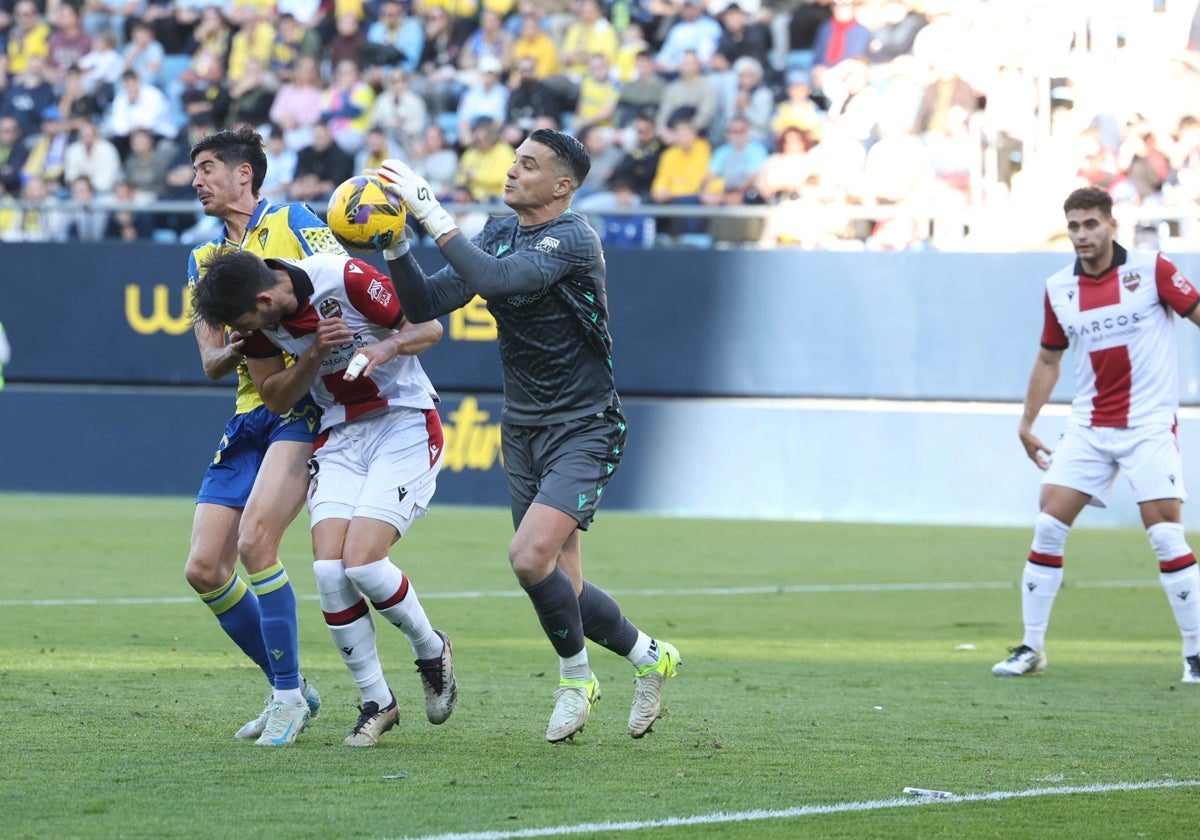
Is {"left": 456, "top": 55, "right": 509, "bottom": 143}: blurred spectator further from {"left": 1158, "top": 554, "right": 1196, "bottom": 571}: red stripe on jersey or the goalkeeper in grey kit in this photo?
the goalkeeper in grey kit

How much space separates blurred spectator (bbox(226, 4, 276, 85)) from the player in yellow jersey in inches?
604

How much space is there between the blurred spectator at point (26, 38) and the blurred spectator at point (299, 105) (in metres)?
3.87

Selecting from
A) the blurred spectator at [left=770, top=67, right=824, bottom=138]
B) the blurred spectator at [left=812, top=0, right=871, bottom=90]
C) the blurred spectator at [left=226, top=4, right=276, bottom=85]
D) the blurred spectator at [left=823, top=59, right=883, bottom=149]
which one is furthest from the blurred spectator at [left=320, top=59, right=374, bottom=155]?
the blurred spectator at [left=823, top=59, right=883, bottom=149]

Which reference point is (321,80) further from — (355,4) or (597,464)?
(597,464)

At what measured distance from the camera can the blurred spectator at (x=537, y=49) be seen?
19.9 metres

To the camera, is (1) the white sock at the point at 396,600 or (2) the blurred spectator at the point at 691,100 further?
(2) the blurred spectator at the point at 691,100

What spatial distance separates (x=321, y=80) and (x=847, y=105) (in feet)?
21.7

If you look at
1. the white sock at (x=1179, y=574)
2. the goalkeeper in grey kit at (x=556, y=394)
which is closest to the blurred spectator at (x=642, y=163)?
the white sock at (x=1179, y=574)

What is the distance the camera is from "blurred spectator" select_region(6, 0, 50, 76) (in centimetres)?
2248

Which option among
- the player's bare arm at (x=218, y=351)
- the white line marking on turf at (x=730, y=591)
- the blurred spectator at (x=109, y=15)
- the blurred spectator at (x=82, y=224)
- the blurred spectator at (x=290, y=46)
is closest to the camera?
the player's bare arm at (x=218, y=351)

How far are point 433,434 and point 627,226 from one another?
11682 millimetres

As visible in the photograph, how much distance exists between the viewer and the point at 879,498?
673 inches

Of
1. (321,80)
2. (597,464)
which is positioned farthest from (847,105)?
(597,464)

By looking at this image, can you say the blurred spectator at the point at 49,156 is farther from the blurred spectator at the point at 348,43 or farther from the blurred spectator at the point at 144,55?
the blurred spectator at the point at 348,43
